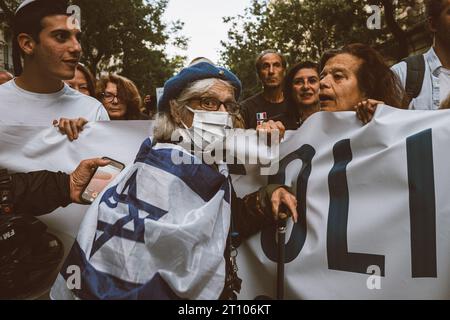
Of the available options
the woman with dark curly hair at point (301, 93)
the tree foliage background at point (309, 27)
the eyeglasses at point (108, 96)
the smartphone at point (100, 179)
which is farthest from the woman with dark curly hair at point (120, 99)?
the tree foliage background at point (309, 27)

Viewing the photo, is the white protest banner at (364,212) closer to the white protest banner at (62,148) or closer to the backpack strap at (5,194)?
the white protest banner at (62,148)

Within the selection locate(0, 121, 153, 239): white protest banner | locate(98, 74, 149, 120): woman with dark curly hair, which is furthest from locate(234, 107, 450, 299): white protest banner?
locate(98, 74, 149, 120): woman with dark curly hair

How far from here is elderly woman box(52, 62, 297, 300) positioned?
6.71 feet

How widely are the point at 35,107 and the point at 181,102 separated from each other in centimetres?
110

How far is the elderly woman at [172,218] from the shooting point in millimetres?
2045

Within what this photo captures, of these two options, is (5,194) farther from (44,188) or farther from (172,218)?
(172,218)

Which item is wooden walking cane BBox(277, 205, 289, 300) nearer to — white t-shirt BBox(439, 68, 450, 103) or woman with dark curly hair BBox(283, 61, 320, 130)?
white t-shirt BBox(439, 68, 450, 103)

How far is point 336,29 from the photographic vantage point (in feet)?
58.4

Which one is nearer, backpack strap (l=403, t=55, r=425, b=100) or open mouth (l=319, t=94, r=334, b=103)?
open mouth (l=319, t=94, r=334, b=103)

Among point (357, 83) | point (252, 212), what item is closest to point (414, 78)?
point (357, 83)

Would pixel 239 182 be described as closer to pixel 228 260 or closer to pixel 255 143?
pixel 255 143

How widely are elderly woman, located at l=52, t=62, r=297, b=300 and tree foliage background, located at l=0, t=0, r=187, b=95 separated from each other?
1334cm

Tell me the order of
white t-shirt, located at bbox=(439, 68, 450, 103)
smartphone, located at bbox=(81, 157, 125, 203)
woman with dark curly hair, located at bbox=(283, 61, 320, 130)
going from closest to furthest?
smartphone, located at bbox=(81, 157, 125, 203), white t-shirt, located at bbox=(439, 68, 450, 103), woman with dark curly hair, located at bbox=(283, 61, 320, 130)
